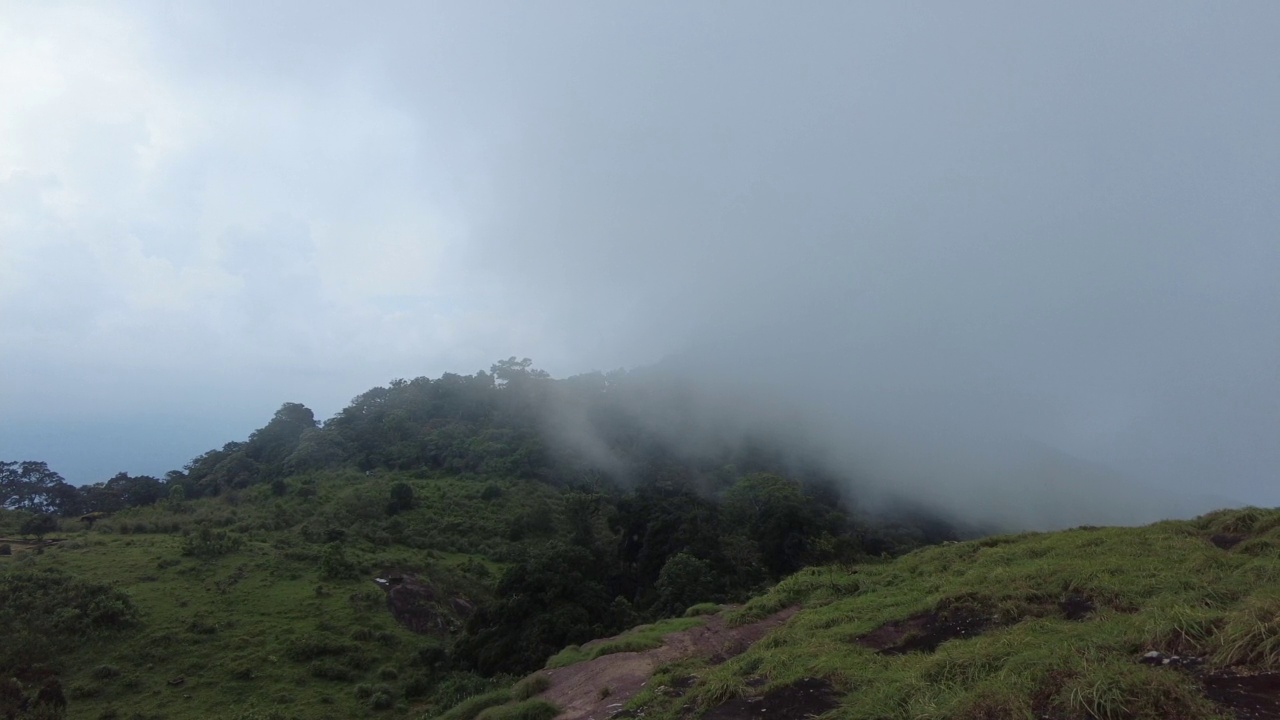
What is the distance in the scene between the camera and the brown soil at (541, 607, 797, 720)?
13383mm

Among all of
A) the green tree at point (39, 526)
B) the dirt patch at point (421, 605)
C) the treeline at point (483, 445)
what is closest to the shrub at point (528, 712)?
the dirt patch at point (421, 605)

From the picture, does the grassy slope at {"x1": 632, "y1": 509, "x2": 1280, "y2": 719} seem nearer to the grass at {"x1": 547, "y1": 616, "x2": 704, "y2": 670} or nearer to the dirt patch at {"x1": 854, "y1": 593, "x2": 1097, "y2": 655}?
the dirt patch at {"x1": 854, "y1": 593, "x2": 1097, "y2": 655}

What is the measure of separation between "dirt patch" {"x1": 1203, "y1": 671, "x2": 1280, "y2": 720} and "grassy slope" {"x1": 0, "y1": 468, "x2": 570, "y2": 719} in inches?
961

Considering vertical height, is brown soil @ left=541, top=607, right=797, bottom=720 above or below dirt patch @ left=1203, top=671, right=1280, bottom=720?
below

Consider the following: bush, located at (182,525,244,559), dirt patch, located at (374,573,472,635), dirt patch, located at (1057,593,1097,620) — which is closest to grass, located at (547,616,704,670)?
dirt patch, located at (1057,593,1097,620)

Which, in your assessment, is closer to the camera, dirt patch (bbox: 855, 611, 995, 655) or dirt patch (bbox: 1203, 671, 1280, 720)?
dirt patch (bbox: 1203, 671, 1280, 720)

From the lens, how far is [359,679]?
26734 millimetres

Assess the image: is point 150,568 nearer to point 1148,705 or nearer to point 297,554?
point 297,554

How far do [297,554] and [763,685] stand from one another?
3231 centimetres

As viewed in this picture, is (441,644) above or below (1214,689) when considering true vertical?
below

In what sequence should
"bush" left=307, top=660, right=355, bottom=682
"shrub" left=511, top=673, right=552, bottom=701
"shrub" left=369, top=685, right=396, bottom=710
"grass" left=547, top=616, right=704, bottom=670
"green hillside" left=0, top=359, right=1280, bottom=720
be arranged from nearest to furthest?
"green hillside" left=0, top=359, right=1280, bottom=720, "shrub" left=511, top=673, right=552, bottom=701, "grass" left=547, top=616, right=704, bottom=670, "shrub" left=369, top=685, right=396, bottom=710, "bush" left=307, top=660, right=355, bottom=682

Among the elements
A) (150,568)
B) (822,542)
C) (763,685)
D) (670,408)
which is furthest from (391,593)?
(670,408)

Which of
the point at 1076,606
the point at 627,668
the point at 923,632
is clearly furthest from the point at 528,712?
the point at 1076,606

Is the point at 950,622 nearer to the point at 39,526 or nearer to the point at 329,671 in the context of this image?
the point at 329,671
